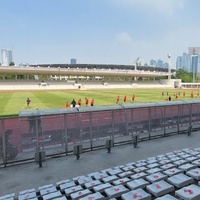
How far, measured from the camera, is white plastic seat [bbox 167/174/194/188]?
5.13 m

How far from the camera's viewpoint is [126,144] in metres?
11.3

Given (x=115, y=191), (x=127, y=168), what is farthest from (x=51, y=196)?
(x=127, y=168)

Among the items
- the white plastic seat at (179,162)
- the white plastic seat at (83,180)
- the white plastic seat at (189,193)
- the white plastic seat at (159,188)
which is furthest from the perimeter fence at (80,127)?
the white plastic seat at (189,193)

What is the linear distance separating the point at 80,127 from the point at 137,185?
5.14m

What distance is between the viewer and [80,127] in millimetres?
9969

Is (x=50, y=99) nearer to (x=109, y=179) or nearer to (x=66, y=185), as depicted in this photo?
(x=66, y=185)

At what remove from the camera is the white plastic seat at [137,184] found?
5191 mm

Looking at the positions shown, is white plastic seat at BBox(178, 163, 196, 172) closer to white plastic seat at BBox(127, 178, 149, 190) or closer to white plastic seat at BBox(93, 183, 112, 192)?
white plastic seat at BBox(127, 178, 149, 190)

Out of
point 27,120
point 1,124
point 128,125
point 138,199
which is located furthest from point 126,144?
point 138,199

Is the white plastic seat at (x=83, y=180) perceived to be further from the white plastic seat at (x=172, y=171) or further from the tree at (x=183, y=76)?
the tree at (x=183, y=76)

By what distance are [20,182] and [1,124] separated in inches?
95.3

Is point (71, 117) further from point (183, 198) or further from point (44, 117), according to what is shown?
point (183, 198)

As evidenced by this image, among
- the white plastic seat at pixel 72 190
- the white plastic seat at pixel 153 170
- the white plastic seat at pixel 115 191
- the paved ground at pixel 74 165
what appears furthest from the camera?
the paved ground at pixel 74 165

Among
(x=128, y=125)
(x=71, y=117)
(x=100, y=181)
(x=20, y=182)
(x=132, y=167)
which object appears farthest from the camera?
(x=128, y=125)
